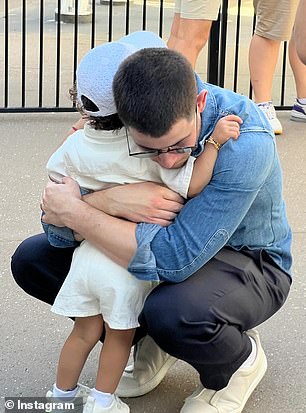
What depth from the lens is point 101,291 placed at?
252cm

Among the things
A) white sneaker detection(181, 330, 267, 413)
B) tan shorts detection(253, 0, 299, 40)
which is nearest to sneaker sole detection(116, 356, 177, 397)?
white sneaker detection(181, 330, 267, 413)

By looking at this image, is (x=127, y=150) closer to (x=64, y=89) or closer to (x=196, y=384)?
(x=196, y=384)

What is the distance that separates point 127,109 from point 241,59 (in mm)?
7012

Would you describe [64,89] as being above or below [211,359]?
below

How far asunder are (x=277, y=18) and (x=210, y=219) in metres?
3.43

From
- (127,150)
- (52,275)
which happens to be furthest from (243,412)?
(127,150)

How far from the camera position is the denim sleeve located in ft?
8.00

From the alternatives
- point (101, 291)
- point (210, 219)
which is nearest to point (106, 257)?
point (101, 291)

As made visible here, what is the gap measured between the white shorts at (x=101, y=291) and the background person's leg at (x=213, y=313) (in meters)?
0.05

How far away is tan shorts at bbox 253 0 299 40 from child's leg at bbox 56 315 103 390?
3.43 meters

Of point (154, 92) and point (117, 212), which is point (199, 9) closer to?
point (117, 212)

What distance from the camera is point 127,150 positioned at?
8.14 feet

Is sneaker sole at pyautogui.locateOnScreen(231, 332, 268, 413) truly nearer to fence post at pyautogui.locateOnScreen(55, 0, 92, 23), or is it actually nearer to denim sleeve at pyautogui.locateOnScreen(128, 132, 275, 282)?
denim sleeve at pyautogui.locateOnScreen(128, 132, 275, 282)

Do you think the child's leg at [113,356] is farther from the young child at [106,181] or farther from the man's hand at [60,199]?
the man's hand at [60,199]
